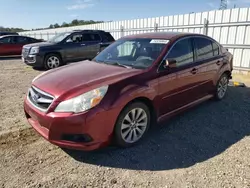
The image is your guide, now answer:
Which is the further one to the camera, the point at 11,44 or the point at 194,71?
the point at 11,44

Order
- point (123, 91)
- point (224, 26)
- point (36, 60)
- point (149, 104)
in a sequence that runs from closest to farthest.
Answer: point (123, 91), point (149, 104), point (224, 26), point (36, 60)

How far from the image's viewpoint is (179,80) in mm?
3723

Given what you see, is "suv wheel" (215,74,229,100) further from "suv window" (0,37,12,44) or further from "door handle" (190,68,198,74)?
"suv window" (0,37,12,44)

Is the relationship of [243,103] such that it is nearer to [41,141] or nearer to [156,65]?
[156,65]

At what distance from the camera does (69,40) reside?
381 inches

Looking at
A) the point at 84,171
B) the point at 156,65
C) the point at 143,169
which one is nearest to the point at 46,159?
the point at 84,171

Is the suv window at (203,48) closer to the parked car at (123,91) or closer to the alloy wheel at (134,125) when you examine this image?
the parked car at (123,91)

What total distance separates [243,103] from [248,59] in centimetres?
320

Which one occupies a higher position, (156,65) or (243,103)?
(156,65)

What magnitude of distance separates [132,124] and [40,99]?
4.36 ft

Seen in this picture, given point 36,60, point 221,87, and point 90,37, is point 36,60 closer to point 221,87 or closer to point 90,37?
point 90,37

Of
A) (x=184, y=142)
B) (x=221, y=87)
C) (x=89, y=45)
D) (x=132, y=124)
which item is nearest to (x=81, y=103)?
(x=132, y=124)

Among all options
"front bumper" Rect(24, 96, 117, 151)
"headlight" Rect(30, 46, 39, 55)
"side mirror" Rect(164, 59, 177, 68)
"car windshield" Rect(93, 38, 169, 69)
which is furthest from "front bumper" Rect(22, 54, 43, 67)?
"side mirror" Rect(164, 59, 177, 68)

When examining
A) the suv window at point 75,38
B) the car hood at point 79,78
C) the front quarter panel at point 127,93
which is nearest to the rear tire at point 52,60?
the suv window at point 75,38
